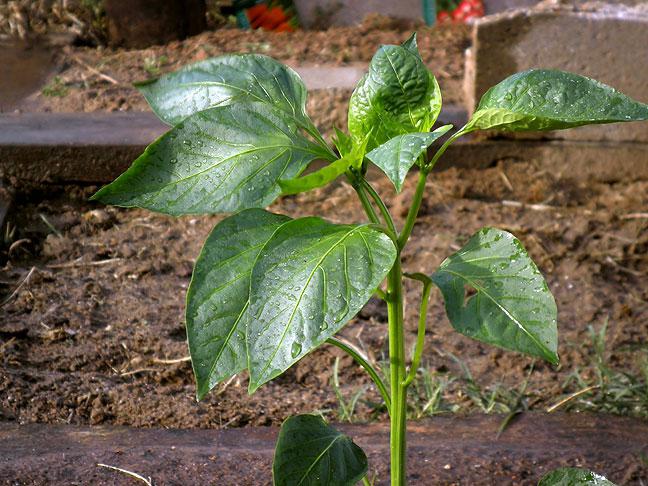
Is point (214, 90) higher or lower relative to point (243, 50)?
higher

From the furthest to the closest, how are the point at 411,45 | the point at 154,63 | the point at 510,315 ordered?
the point at 154,63, the point at 411,45, the point at 510,315

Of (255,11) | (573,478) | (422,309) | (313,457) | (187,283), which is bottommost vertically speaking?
(187,283)

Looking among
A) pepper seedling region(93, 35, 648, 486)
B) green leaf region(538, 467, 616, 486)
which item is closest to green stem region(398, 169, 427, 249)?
pepper seedling region(93, 35, 648, 486)

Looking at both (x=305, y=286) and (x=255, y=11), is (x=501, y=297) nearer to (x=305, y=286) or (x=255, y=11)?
(x=305, y=286)

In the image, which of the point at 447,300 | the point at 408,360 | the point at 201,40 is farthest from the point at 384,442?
the point at 201,40

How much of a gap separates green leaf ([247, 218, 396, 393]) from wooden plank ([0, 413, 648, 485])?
0.78m

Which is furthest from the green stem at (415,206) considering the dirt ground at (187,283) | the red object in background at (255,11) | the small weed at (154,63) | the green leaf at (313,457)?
the red object in background at (255,11)

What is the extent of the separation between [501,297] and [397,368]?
240 millimetres

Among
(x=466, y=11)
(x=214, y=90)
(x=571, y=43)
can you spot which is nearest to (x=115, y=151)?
(x=571, y=43)

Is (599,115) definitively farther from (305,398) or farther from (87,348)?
(87,348)

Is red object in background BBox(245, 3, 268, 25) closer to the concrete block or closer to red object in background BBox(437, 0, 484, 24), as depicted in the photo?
red object in background BBox(437, 0, 484, 24)

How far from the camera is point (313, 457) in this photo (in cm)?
134

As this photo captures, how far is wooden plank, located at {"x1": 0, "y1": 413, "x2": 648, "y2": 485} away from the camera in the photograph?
182cm

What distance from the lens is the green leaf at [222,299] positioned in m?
1.17
